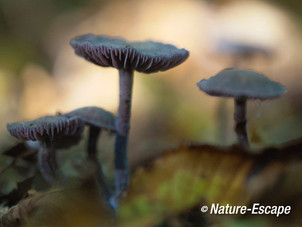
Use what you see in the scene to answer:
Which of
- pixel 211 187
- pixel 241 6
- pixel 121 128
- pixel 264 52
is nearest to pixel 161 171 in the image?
pixel 211 187

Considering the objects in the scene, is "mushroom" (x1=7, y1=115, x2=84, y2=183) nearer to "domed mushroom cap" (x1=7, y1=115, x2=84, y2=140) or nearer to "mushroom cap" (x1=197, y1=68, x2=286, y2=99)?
"domed mushroom cap" (x1=7, y1=115, x2=84, y2=140)

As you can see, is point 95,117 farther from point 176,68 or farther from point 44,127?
point 176,68

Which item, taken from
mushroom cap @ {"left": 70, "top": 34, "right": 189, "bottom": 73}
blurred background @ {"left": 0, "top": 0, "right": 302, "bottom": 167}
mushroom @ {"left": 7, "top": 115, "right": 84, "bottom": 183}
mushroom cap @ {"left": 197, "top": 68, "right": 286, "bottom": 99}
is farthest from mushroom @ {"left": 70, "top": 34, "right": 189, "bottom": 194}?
blurred background @ {"left": 0, "top": 0, "right": 302, "bottom": 167}

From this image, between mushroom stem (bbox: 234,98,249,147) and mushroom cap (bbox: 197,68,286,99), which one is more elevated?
mushroom cap (bbox: 197,68,286,99)

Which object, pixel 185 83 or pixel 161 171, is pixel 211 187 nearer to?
pixel 161 171

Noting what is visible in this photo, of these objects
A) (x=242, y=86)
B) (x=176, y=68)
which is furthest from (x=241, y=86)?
(x=176, y=68)

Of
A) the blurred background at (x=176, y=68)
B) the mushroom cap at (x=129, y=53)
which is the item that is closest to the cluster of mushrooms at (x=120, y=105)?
the mushroom cap at (x=129, y=53)

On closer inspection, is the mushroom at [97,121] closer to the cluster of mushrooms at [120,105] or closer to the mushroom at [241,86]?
the cluster of mushrooms at [120,105]

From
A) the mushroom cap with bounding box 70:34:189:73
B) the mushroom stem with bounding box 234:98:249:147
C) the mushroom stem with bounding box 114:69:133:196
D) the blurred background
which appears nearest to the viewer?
the mushroom stem with bounding box 234:98:249:147
